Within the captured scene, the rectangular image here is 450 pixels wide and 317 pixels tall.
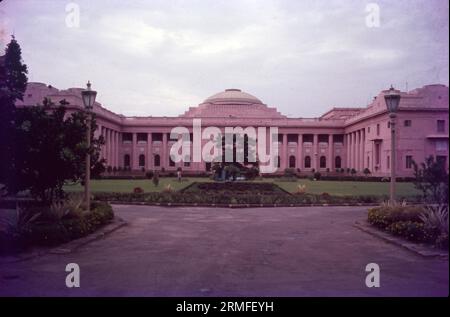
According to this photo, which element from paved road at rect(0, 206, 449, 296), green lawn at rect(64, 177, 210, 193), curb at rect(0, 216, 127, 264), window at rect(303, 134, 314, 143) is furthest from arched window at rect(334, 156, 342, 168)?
curb at rect(0, 216, 127, 264)

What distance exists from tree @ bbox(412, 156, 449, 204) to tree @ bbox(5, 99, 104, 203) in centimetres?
Result: 861

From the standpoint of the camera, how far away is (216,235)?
Result: 12.6 meters

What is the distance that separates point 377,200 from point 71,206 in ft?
53.4

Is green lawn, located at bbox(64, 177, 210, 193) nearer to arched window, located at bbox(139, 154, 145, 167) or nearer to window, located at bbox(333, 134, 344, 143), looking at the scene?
arched window, located at bbox(139, 154, 145, 167)

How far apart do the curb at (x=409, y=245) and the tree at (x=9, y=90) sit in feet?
31.8

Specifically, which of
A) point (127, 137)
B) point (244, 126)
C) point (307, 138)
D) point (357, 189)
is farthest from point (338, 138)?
point (357, 189)

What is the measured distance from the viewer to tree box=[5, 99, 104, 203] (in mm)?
12242

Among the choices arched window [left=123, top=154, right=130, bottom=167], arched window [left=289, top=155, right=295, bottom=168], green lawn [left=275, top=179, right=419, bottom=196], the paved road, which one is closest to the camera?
the paved road

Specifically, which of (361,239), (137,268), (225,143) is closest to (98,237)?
(137,268)

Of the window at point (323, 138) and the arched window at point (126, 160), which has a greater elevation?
the window at point (323, 138)

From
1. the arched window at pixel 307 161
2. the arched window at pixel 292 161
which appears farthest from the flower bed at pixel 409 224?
the arched window at pixel 307 161

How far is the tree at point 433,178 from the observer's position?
9781mm

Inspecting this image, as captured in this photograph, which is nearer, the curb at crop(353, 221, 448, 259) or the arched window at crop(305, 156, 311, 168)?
the curb at crop(353, 221, 448, 259)

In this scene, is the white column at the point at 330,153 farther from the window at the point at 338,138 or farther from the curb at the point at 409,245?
the curb at the point at 409,245
